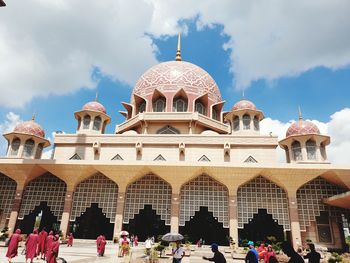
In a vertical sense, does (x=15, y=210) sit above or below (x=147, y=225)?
above

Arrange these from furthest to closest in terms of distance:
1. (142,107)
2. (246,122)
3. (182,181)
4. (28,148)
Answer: (142,107), (246,122), (28,148), (182,181)

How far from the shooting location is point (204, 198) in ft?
60.5

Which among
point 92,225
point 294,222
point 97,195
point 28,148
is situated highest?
point 28,148

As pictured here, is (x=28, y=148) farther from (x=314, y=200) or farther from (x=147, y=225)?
(x=314, y=200)

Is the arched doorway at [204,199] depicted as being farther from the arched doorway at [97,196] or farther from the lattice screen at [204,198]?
the arched doorway at [97,196]

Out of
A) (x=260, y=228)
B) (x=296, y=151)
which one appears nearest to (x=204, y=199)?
(x=260, y=228)

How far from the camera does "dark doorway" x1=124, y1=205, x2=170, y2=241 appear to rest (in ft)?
70.1

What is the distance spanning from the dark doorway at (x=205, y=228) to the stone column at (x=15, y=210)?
37.7 ft

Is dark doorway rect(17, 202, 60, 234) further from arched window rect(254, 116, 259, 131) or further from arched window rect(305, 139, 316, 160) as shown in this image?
arched window rect(305, 139, 316, 160)

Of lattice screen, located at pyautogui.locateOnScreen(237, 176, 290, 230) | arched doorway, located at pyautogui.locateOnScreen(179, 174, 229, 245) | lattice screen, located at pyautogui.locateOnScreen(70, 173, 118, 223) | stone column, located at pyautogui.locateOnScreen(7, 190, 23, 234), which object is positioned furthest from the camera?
lattice screen, located at pyautogui.locateOnScreen(70, 173, 118, 223)

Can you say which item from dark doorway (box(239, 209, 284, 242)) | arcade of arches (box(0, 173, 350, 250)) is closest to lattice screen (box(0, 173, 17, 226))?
arcade of arches (box(0, 173, 350, 250))

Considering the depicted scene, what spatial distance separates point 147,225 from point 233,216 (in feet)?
24.3

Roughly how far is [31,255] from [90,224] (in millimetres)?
13264

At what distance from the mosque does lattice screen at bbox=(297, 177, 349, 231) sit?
0.06m
